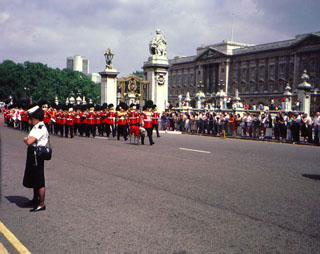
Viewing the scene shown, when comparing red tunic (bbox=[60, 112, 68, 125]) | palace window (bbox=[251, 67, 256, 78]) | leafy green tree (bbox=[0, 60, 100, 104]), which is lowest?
red tunic (bbox=[60, 112, 68, 125])

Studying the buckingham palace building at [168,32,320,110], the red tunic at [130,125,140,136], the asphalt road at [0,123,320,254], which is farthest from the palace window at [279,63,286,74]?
the asphalt road at [0,123,320,254]

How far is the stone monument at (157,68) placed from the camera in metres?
29.6

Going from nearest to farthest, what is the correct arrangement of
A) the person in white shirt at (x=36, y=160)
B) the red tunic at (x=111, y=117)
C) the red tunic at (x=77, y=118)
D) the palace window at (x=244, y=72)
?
the person in white shirt at (x=36, y=160)
the red tunic at (x=111, y=117)
the red tunic at (x=77, y=118)
the palace window at (x=244, y=72)

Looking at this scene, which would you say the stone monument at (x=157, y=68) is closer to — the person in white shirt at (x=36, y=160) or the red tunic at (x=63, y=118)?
the red tunic at (x=63, y=118)

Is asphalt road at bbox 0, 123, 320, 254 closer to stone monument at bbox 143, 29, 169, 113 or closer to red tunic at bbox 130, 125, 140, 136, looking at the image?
red tunic at bbox 130, 125, 140, 136

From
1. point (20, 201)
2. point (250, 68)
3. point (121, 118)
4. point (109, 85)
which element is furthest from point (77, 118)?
point (250, 68)

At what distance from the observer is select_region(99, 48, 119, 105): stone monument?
1163 inches

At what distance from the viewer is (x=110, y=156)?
41.8ft

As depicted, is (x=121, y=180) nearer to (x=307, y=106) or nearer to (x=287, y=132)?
(x=287, y=132)

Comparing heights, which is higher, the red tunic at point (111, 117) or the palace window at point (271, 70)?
the palace window at point (271, 70)

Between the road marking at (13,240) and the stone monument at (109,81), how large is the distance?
24.6 m

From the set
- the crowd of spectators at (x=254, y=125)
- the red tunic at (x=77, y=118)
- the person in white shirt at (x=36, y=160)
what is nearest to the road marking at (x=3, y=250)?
the person in white shirt at (x=36, y=160)

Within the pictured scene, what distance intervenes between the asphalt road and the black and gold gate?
17872mm

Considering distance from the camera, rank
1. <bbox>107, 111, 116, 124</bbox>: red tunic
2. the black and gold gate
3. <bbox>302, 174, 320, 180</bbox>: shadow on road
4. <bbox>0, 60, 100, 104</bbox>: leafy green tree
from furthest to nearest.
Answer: <bbox>0, 60, 100, 104</bbox>: leafy green tree
the black and gold gate
<bbox>107, 111, 116, 124</bbox>: red tunic
<bbox>302, 174, 320, 180</bbox>: shadow on road
